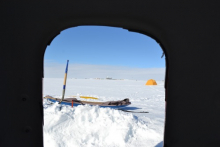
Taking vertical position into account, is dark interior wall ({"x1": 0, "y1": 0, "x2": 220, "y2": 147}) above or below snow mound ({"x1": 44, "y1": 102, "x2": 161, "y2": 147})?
above

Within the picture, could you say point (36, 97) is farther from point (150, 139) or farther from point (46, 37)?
point (150, 139)

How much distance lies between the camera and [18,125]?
103cm

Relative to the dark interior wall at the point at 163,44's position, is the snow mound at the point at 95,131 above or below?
below

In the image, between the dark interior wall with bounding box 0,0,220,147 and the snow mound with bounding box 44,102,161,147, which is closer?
the dark interior wall with bounding box 0,0,220,147

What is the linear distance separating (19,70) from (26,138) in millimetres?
489

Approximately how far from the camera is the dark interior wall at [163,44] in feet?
3.31

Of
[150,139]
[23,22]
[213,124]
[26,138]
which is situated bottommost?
[150,139]

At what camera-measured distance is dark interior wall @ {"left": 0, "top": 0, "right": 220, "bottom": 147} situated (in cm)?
101

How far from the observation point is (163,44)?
41.5 inches

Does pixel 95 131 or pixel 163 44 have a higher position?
pixel 163 44

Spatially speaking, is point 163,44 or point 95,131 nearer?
point 163,44

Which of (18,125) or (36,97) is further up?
(36,97)

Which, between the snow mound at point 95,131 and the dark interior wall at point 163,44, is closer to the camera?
the dark interior wall at point 163,44

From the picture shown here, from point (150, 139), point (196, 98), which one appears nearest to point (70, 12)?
point (196, 98)
